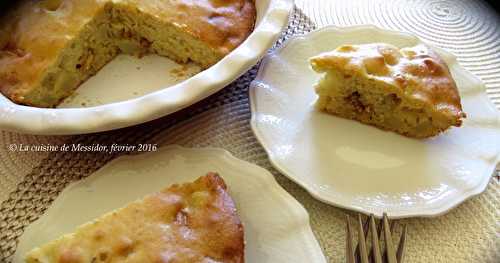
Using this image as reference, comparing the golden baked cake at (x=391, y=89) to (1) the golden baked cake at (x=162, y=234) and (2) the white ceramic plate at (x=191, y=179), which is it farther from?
(1) the golden baked cake at (x=162, y=234)

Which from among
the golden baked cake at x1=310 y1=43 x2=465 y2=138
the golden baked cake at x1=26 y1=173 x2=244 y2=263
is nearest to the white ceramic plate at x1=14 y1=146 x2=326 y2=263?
the golden baked cake at x1=26 y1=173 x2=244 y2=263

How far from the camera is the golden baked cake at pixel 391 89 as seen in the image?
5.20 ft

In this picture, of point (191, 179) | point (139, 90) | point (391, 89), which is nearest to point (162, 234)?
point (191, 179)

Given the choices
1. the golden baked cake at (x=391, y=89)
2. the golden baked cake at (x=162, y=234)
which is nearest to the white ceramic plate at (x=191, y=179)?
the golden baked cake at (x=162, y=234)

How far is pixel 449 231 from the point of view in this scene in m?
1.45

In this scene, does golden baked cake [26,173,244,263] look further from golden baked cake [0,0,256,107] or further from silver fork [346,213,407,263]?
golden baked cake [0,0,256,107]

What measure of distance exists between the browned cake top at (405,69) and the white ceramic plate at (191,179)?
0.46m

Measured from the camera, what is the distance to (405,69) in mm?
1632

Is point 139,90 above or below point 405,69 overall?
below

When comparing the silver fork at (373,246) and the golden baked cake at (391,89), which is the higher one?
the golden baked cake at (391,89)

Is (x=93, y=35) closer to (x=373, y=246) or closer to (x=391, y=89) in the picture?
(x=391, y=89)

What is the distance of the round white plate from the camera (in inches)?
57.1

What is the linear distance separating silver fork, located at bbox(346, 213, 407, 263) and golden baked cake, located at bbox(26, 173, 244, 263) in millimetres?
291

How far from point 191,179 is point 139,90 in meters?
0.46
